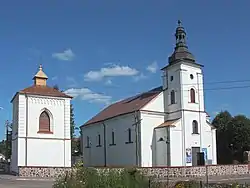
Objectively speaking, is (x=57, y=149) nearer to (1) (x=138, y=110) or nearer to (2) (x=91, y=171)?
(1) (x=138, y=110)

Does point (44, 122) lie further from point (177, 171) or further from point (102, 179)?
point (102, 179)

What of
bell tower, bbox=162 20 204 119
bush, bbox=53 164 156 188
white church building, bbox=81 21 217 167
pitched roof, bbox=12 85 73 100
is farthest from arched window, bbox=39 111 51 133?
bush, bbox=53 164 156 188

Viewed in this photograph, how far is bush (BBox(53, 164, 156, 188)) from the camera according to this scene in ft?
40.1

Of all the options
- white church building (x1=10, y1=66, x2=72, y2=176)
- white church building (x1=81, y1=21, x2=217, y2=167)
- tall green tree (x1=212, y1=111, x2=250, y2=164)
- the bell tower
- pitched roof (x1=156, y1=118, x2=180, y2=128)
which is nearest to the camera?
white church building (x1=10, y1=66, x2=72, y2=176)

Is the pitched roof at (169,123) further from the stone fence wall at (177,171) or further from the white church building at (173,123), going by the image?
the stone fence wall at (177,171)

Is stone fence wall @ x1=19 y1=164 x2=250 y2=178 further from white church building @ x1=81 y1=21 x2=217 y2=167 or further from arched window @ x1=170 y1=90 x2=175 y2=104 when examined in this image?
arched window @ x1=170 y1=90 x2=175 y2=104

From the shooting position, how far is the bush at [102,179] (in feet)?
40.1

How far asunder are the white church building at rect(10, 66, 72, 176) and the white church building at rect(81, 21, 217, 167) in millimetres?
11583

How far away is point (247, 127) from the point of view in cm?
6269

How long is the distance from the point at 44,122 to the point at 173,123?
633 inches

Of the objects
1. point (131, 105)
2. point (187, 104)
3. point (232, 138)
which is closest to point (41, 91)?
point (131, 105)

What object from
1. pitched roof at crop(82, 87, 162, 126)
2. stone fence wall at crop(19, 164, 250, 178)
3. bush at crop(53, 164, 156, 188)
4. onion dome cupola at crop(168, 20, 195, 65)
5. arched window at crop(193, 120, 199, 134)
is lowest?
stone fence wall at crop(19, 164, 250, 178)

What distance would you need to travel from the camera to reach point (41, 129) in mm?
42750

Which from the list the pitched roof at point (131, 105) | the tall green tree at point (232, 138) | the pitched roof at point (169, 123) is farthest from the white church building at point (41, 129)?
the tall green tree at point (232, 138)
